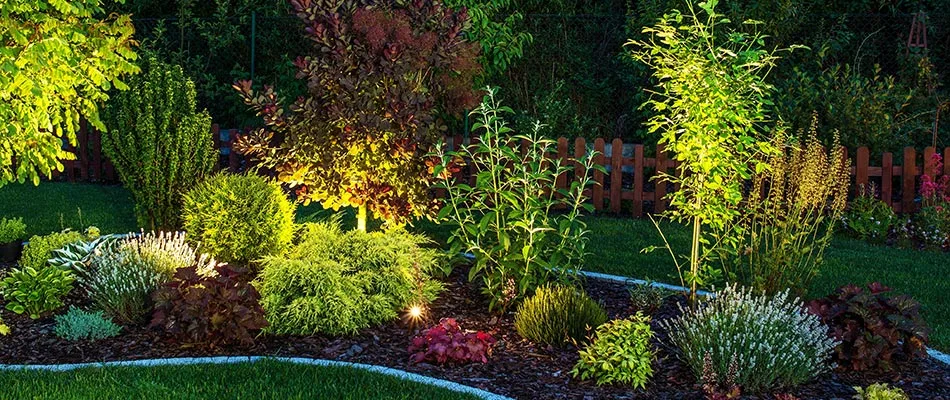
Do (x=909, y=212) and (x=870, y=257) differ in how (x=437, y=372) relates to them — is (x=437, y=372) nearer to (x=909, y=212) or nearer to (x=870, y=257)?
(x=870, y=257)

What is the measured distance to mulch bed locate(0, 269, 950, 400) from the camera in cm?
484

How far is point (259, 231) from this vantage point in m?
6.79

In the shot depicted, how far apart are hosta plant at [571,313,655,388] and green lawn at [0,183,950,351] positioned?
1919 millimetres

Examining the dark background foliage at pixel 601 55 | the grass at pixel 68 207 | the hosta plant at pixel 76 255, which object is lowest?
the hosta plant at pixel 76 255

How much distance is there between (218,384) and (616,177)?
6549mm

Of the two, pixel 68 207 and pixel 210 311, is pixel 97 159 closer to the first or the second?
pixel 68 207

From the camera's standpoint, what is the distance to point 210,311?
208 inches

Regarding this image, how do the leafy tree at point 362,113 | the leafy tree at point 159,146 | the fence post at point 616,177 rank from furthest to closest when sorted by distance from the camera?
1. the fence post at point 616,177
2. the leafy tree at point 159,146
3. the leafy tree at point 362,113

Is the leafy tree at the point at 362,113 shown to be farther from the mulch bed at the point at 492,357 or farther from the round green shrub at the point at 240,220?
the mulch bed at the point at 492,357

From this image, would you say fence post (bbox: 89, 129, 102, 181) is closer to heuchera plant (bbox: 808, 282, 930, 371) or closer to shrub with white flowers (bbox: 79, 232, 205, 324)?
shrub with white flowers (bbox: 79, 232, 205, 324)

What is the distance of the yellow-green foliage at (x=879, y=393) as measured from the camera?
4.51m

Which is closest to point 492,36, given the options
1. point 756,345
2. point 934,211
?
point 934,211

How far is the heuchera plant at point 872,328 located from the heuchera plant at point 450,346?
1701mm

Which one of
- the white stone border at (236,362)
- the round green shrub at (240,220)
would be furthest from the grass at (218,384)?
the round green shrub at (240,220)
